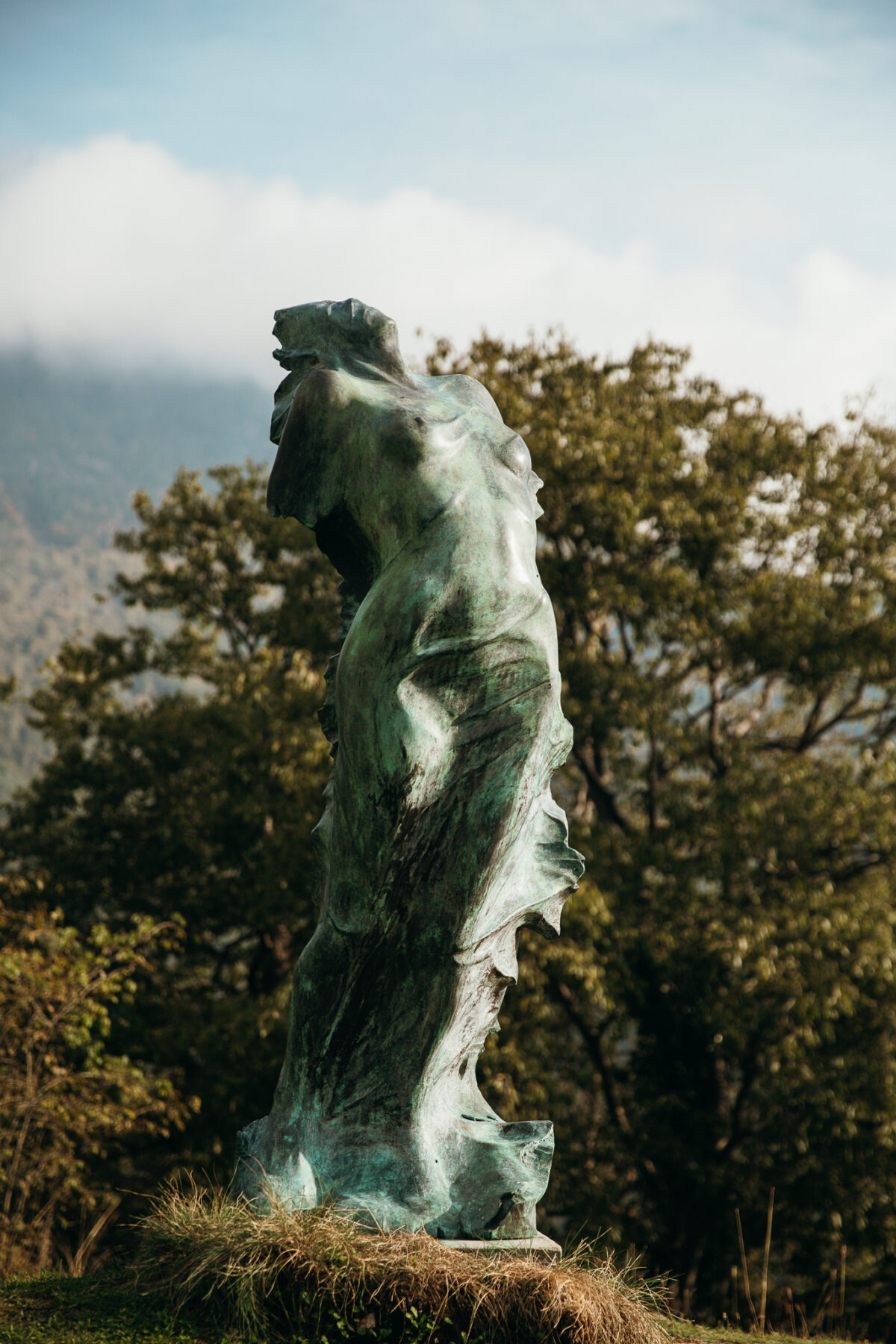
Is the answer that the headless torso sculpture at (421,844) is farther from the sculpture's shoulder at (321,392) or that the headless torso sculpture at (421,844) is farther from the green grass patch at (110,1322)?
the green grass patch at (110,1322)

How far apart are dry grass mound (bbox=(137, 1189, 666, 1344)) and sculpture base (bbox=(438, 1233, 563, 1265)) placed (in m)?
0.10

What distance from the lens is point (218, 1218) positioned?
3338mm

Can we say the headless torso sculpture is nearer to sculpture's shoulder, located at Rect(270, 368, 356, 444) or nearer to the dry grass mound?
sculpture's shoulder, located at Rect(270, 368, 356, 444)

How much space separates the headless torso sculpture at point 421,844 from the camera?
3500 millimetres

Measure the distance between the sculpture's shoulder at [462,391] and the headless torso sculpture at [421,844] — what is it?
10.2 inches

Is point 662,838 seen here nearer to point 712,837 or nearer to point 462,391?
point 712,837

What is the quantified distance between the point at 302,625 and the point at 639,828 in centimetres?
504

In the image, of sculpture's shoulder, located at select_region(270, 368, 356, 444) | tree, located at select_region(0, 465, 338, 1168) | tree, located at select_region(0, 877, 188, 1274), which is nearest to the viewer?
sculpture's shoulder, located at select_region(270, 368, 356, 444)

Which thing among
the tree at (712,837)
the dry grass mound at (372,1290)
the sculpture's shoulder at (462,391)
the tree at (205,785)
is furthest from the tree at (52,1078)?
the sculpture's shoulder at (462,391)

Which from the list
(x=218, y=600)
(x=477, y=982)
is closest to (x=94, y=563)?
(x=218, y=600)

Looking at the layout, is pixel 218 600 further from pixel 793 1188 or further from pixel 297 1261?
pixel 297 1261

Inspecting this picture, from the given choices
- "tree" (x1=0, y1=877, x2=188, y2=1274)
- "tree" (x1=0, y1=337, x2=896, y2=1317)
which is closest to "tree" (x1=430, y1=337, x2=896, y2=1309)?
"tree" (x1=0, y1=337, x2=896, y2=1317)

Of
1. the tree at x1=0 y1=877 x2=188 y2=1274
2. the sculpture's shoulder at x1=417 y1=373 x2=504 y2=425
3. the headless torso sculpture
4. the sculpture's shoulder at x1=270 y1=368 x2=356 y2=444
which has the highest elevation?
the sculpture's shoulder at x1=417 y1=373 x2=504 y2=425

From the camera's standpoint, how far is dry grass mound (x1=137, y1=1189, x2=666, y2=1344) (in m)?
3.12
